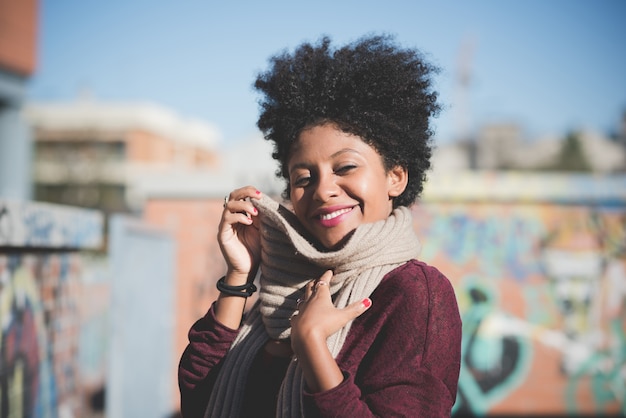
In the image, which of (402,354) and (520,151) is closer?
(402,354)


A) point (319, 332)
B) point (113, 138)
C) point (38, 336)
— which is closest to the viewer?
point (319, 332)

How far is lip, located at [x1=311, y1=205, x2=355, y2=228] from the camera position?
148 centimetres

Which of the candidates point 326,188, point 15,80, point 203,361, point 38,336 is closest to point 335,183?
point 326,188

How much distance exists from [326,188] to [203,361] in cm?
57

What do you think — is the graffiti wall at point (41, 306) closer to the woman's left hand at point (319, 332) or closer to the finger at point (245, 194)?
the finger at point (245, 194)

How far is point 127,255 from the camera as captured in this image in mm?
4723

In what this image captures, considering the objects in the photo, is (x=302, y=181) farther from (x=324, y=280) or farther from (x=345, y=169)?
(x=324, y=280)

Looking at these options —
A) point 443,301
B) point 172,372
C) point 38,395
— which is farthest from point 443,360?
point 172,372

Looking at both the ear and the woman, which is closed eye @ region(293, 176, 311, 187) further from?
the ear

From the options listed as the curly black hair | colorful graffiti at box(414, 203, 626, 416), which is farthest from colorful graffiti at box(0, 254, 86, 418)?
colorful graffiti at box(414, 203, 626, 416)

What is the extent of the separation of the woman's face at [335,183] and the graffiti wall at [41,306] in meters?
1.92

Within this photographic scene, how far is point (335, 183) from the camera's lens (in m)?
1.48

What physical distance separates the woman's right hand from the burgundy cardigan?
39 cm

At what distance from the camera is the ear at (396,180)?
1.57 metres
